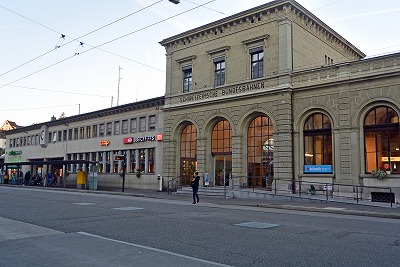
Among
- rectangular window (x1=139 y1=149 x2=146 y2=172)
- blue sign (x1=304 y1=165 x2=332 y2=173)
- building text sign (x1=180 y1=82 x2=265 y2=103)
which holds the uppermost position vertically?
building text sign (x1=180 y1=82 x2=265 y2=103)

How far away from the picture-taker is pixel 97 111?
42.0 metres

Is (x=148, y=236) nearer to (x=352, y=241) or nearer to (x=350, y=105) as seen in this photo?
(x=352, y=241)

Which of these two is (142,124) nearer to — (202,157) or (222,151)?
(202,157)

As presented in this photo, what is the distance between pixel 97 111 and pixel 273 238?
35264 millimetres

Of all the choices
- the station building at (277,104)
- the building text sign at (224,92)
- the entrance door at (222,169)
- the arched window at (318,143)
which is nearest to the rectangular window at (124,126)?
the station building at (277,104)

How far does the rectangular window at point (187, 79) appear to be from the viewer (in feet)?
106

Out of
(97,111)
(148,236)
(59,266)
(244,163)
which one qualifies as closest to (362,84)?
(244,163)

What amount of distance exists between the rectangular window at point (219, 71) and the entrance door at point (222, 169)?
5805 mm

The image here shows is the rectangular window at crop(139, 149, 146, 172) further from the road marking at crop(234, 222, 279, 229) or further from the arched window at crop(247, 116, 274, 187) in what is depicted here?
the road marking at crop(234, 222, 279, 229)

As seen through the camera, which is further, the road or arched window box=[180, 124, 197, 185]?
arched window box=[180, 124, 197, 185]

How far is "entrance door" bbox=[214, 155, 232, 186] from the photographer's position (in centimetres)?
2912

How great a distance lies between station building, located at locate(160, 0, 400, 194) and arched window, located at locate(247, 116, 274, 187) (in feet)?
0.23

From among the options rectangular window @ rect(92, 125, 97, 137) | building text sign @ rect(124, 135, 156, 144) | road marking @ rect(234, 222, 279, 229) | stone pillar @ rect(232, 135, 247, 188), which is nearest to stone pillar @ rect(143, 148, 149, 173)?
building text sign @ rect(124, 135, 156, 144)

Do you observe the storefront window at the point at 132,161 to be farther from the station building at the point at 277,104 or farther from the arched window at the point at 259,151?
the arched window at the point at 259,151
